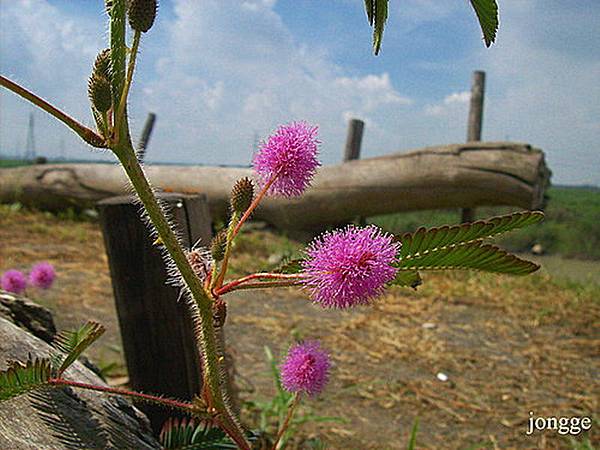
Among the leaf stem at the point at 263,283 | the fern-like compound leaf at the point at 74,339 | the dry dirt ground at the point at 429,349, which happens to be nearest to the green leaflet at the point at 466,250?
the leaf stem at the point at 263,283

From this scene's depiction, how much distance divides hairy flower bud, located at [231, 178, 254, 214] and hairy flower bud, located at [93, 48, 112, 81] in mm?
191

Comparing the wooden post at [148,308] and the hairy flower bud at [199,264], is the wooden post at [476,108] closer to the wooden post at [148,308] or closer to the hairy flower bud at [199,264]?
the wooden post at [148,308]

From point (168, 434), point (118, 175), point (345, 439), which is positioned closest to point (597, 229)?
point (118, 175)

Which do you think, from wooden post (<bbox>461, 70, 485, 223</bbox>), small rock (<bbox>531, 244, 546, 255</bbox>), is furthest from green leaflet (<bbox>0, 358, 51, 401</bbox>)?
small rock (<bbox>531, 244, 546, 255</bbox>)

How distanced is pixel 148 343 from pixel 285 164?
3.47 feet

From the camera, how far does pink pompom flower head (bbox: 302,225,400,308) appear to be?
0.54 metres

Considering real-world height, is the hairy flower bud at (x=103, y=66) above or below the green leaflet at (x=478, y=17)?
below

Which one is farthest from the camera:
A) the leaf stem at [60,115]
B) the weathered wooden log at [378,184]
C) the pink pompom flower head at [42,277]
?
the weathered wooden log at [378,184]

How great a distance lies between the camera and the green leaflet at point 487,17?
545 mm

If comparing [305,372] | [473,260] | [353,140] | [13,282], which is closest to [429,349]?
[13,282]

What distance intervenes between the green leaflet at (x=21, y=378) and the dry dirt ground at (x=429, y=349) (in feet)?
4.99

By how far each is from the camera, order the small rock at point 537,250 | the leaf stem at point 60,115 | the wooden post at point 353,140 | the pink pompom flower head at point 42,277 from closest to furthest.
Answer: the leaf stem at point 60,115, the pink pompom flower head at point 42,277, the wooden post at point 353,140, the small rock at point 537,250

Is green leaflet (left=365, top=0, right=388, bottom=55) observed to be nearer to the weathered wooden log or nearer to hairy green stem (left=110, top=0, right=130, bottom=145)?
hairy green stem (left=110, top=0, right=130, bottom=145)

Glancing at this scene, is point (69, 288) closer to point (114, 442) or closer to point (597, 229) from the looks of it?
point (114, 442)
